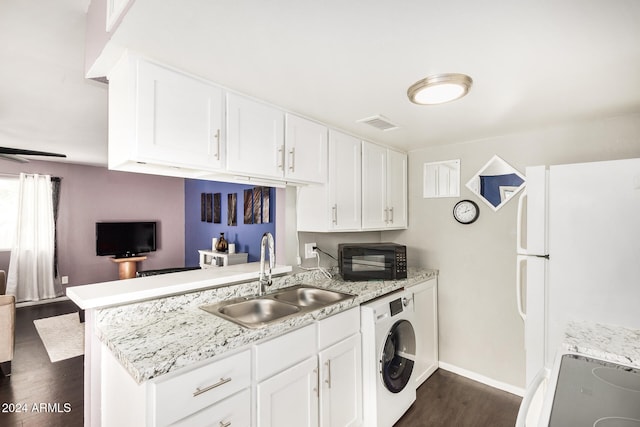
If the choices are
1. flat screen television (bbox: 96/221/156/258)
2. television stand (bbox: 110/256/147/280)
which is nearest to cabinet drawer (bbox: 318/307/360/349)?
television stand (bbox: 110/256/147/280)

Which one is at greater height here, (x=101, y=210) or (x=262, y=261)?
(x=101, y=210)

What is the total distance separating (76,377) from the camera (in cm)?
281

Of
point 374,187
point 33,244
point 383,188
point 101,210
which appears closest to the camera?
point 374,187

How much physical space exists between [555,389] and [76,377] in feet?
11.9

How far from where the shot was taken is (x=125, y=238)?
18.9 feet

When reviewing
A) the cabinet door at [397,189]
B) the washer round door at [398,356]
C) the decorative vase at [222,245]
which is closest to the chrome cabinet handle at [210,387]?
the washer round door at [398,356]

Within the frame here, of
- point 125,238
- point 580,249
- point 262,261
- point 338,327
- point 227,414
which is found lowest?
point 227,414

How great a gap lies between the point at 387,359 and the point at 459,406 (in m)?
0.83

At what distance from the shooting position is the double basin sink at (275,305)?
1.82m

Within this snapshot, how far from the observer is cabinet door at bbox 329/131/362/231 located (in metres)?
2.49

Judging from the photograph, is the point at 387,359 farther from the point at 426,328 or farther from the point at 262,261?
the point at 262,261

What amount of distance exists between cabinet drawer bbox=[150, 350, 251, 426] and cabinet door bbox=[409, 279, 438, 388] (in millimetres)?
1653

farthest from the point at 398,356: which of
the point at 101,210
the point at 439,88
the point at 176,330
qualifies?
the point at 101,210

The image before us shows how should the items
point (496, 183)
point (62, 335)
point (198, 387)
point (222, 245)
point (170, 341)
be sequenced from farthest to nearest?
point (222, 245) < point (62, 335) < point (496, 183) < point (170, 341) < point (198, 387)
